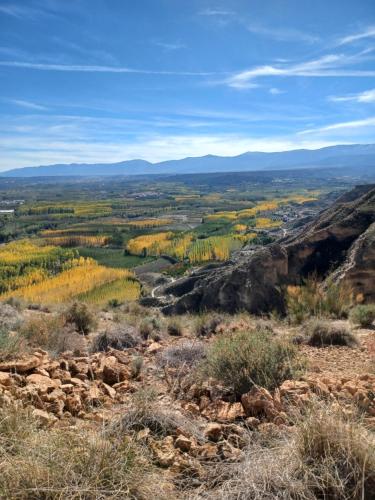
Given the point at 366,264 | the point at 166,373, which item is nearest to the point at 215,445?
the point at 166,373

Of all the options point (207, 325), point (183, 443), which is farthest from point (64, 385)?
point (207, 325)

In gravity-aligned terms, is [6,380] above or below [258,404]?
above

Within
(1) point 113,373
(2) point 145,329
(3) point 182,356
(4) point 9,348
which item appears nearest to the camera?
(1) point 113,373

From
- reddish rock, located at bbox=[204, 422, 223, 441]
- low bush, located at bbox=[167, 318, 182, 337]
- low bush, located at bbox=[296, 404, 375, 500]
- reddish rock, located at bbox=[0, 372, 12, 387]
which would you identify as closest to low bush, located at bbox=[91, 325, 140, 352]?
low bush, located at bbox=[167, 318, 182, 337]

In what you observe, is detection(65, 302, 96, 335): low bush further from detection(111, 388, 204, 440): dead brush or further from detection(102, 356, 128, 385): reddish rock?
detection(111, 388, 204, 440): dead brush

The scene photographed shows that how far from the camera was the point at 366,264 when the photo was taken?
20.0 meters

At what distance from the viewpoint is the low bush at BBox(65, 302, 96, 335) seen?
10690 millimetres

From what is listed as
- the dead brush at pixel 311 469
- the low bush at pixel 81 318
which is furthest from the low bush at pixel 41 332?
the dead brush at pixel 311 469

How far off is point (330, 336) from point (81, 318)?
20.3 feet

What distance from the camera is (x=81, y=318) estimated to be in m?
10.8

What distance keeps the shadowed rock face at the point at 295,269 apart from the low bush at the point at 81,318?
1002cm

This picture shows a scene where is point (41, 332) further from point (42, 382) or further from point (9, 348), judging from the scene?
point (42, 382)

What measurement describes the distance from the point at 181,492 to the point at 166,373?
10.3 ft

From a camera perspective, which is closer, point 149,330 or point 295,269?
point 149,330
